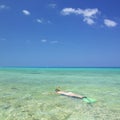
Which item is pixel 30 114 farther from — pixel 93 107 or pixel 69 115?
pixel 93 107

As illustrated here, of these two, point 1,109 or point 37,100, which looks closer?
point 1,109

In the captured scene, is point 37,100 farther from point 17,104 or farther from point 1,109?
point 1,109

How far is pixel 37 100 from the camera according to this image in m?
12.0

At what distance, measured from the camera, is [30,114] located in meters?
9.05

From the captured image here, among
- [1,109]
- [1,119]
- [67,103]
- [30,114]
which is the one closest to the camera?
[1,119]

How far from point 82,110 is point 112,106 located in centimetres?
187

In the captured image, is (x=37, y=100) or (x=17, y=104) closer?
(x=17, y=104)

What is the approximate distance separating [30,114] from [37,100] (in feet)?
9.54

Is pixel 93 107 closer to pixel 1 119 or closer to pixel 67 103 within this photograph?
pixel 67 103

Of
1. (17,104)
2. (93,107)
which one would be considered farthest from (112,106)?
(17,104)

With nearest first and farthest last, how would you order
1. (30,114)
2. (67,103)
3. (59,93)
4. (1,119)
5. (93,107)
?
(1,119) < (30,114) < (93,107) < (67,103) < (59,93)

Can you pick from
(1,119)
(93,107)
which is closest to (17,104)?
(1,119)

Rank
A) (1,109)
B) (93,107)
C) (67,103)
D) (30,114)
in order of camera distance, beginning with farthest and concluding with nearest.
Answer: (67,103), (93,107), (1,109), (30,114)

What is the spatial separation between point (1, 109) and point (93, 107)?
434 cm
